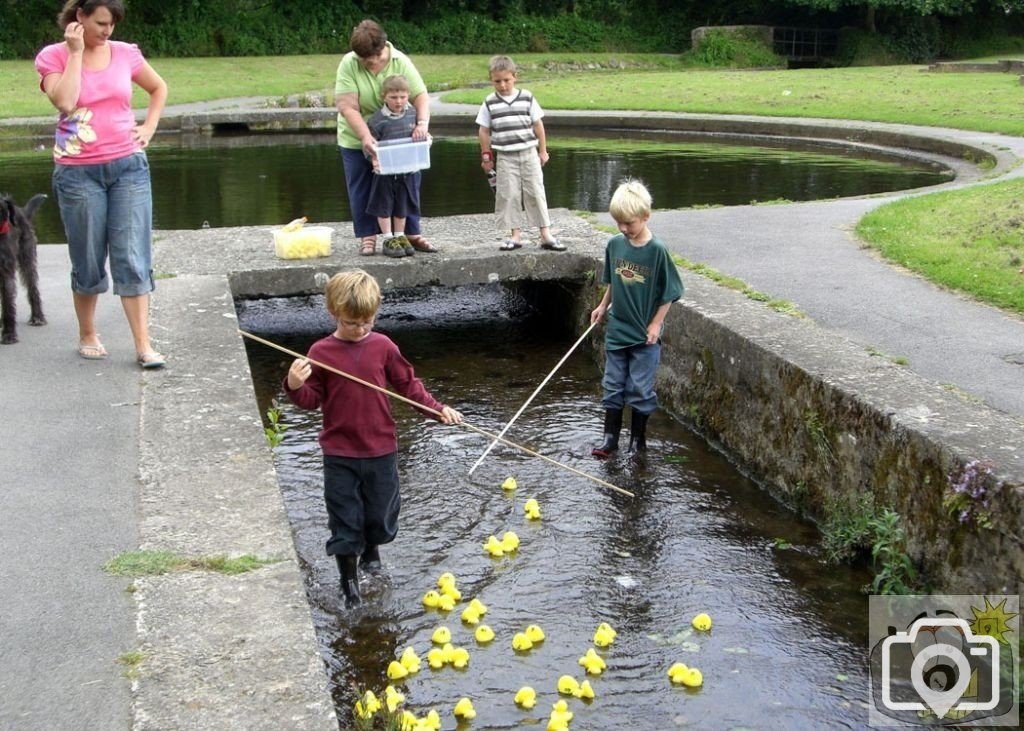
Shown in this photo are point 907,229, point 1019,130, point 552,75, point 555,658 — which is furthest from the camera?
point 552,75

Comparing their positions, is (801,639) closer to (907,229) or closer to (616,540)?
(616,540)

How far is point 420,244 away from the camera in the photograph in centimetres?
972

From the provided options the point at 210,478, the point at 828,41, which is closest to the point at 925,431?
the point at 210,478

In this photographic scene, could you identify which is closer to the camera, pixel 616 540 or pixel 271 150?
pixel 616 540

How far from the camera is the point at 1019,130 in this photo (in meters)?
19.7

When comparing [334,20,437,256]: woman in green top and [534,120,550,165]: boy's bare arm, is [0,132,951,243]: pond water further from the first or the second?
[534,120,550,165]: boy's bare arm

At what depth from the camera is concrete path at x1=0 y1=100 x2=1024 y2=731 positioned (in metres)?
3.65

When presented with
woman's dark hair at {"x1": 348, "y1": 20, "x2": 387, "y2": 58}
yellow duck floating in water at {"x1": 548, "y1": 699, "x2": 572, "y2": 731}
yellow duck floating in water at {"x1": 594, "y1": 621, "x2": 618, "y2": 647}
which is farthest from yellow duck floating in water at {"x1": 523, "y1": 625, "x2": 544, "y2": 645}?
woman's dark hair at {"x1": 348, "y1": 20, "x2": 387, "y2": 58}

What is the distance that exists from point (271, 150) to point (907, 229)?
15711 mm

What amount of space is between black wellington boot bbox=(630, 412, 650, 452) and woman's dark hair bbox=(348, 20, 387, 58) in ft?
11.8

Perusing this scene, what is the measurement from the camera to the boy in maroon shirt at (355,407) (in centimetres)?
482

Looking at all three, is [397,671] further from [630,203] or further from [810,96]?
[810,96]

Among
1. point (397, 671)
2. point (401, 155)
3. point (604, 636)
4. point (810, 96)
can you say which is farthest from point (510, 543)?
point (810, 96)

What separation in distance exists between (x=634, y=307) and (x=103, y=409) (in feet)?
9.95
